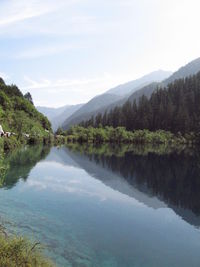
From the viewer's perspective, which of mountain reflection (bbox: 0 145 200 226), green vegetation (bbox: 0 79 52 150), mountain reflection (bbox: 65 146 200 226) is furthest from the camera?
green vegetation (bbox: 0 79 52 150)

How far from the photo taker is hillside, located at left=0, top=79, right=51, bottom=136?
348 ft

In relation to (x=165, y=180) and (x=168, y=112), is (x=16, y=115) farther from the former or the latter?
(x=168, y=112)

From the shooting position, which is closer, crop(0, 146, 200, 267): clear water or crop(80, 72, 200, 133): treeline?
crop(0, 146, 200, 267): clear water

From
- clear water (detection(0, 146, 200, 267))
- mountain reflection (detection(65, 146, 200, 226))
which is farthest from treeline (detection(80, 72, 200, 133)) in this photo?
clear water (detection(0, 146, 200, 267))

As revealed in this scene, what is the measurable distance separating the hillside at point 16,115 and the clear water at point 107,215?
131 feet

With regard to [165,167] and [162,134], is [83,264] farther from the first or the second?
[162,134]

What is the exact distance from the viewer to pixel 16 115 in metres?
113

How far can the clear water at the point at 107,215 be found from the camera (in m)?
17.5

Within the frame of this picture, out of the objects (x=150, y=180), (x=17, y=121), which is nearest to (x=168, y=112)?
(x=17, y=121)

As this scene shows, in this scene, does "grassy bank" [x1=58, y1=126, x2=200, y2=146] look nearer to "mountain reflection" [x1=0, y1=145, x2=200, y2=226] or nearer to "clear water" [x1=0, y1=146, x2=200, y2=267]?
"mountain reflection" [x1=0, y1=145, x2=200, y2=226]

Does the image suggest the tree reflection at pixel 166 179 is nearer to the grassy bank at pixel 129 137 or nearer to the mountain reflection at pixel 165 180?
the mountain reflection at pixel 165 180

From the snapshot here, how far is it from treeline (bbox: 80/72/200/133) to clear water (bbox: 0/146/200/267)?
113 metres

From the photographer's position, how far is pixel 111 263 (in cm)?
1606

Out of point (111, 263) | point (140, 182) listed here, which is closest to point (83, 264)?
point (111, 263)
